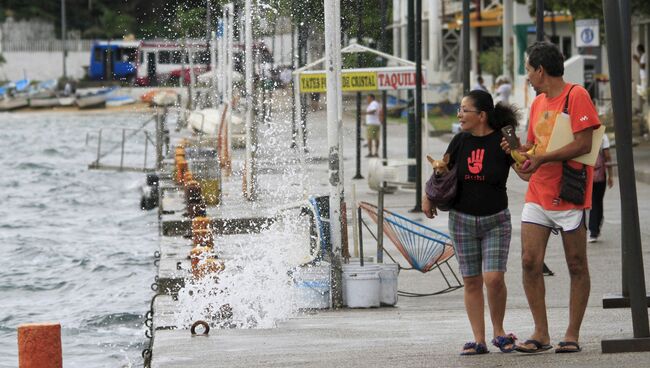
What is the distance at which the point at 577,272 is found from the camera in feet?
29.1

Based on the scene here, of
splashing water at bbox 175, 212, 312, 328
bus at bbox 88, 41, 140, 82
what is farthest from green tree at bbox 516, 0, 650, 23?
bus at bbox 88, 41, 140, 82

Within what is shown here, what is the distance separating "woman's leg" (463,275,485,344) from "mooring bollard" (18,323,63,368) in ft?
8.51

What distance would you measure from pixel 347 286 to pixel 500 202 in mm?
3425

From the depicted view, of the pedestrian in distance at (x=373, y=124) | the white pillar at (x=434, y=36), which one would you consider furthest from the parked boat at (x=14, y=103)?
the pedestrian in distance at (x=373, y=124)

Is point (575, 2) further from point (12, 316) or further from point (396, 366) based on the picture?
point (396, 366)

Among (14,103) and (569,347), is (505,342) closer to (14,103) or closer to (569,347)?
(569,347)

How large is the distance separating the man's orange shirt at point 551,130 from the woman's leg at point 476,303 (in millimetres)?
623

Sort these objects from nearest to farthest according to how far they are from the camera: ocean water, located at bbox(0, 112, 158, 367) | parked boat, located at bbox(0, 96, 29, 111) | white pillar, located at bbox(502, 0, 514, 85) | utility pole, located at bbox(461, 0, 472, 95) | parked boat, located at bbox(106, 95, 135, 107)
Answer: ocean water, located at bbox(0, 112, 158, 367) → utility pole, located at bbox(461, 0, 472, 95) → white pillar, located at bbox(502, 0, 514, 85) → parked boat, located at bbox(106, 95, 135, 107) → parked boat, located at bbox(0, 96, 29, 111)

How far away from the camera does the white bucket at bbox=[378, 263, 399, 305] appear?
1230cm

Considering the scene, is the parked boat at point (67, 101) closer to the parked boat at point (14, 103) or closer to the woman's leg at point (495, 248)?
the parked boat at point (14, 103)

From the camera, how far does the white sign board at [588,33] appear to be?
2755 cm

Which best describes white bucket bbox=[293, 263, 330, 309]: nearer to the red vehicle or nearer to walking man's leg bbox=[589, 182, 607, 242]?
walking man's leg bbox=[589, 182, 607, 242]

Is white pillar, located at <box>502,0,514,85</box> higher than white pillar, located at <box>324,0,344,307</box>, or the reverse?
white pillar, located at <box>502,0,514,85</box>

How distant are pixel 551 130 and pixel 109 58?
95.6 metres
